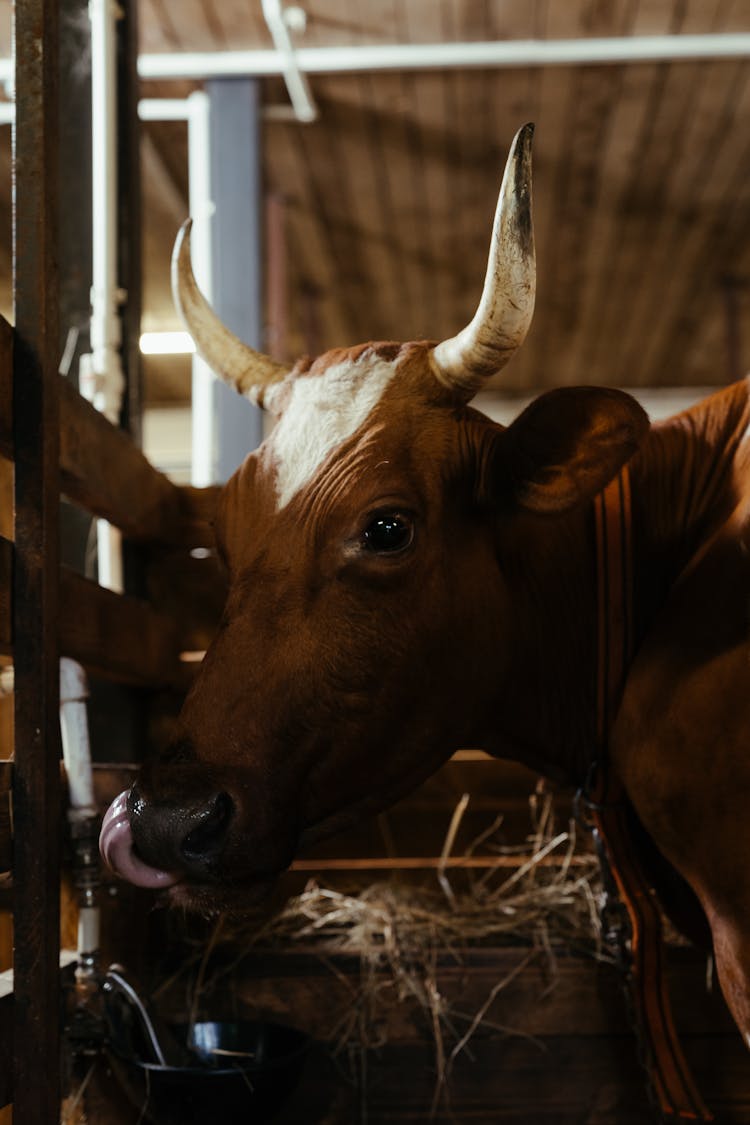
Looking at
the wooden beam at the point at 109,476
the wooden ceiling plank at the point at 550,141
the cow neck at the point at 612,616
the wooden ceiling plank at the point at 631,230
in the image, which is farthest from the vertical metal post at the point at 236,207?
the cow neck at the point at 612,616

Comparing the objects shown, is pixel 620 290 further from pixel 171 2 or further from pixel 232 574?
pixel 232 574

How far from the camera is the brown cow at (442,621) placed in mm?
1791

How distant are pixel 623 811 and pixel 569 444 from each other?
70cm

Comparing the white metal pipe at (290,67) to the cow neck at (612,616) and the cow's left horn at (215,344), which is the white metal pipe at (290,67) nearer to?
the cow's left horn at (215,344)

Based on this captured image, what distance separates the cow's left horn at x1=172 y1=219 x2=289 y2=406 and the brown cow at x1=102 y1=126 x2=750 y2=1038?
0.10 metres

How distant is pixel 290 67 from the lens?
18.6 ft

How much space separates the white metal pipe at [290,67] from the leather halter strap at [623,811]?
3802mm

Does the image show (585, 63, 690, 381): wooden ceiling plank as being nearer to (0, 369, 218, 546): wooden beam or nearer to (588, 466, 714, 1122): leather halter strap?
(0, 369, 218, 546): wooden beam

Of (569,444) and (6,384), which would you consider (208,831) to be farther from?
(569,444)

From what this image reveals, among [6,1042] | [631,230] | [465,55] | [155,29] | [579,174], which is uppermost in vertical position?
[155,29]

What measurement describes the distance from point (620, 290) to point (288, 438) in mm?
7502

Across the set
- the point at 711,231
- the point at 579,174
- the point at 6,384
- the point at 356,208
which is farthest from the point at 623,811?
the point at 711,231

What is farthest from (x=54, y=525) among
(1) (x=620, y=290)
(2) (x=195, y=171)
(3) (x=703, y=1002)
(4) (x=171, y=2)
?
(1) (x=620, y=290)

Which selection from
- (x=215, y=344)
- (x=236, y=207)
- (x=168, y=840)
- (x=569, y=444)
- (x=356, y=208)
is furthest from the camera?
(x=356, y=208)
